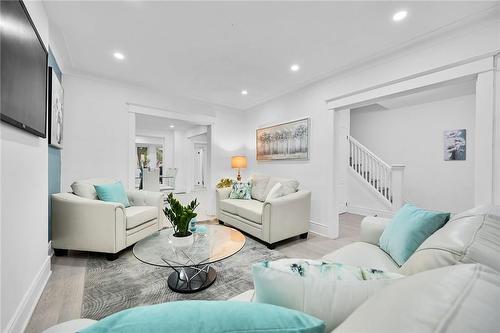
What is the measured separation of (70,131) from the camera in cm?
314

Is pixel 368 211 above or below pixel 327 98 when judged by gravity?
below

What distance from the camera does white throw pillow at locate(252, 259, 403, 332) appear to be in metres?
0.58

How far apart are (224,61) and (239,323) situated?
297 cm

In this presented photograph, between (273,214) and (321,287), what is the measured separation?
7.25ft

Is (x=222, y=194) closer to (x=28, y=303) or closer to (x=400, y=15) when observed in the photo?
(x=28, y=303)

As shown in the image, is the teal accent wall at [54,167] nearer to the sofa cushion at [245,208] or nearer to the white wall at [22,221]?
the white wall at [22,221]

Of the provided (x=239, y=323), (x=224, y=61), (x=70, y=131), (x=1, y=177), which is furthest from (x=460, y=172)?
(x=70, y=131)

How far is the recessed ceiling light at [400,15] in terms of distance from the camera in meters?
1.94

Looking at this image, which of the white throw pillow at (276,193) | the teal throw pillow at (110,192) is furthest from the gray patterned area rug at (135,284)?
the white throw pillow at (276,193)

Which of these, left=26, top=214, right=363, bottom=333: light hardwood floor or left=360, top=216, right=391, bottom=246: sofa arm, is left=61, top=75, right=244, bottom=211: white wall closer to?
left=26, top=214, right=363, bottom=333: light hardwood floor

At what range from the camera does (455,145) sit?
4453 mm

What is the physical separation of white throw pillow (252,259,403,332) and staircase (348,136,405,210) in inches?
170

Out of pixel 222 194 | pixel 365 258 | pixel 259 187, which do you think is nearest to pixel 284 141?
pixel 259 187

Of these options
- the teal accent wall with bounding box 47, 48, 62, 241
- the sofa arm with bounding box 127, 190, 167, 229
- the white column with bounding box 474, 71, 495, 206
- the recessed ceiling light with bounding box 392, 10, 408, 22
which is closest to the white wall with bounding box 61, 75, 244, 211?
the teal accent wall with bounding box 47, 48, 62, 241
